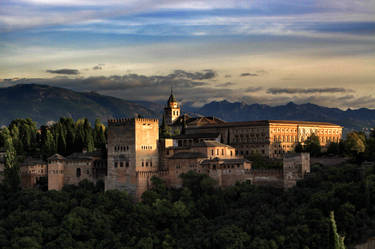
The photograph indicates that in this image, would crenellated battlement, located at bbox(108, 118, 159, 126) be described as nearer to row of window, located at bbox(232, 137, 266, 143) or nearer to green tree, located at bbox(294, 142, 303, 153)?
row of window, located at bbox(232, 137, 266, 143)

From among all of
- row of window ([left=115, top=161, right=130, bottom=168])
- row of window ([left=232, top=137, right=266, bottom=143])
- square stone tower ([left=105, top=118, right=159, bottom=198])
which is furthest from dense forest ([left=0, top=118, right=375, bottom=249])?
row of window ([left=232, top=137, right=266, bottom=143])

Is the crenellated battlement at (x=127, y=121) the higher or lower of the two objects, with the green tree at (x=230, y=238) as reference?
higher

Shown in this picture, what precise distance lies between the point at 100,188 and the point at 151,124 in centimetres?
835

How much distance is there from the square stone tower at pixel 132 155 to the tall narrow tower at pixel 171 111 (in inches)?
1968

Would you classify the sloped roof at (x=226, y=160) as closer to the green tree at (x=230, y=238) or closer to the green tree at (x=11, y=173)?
the green tree at (x=230, y=238)

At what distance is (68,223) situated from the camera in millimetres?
58469

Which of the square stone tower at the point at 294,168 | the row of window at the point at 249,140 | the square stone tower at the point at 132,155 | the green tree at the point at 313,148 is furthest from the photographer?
the row of window at the point at 249,140

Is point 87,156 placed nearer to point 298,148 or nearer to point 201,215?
point 201,215

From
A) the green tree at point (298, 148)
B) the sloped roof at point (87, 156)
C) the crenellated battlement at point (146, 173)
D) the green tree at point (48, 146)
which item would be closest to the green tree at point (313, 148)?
the green tree at point (298, 148)

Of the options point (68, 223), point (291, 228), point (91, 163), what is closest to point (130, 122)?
point (91, 163)

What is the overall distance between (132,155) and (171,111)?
54.7 metres

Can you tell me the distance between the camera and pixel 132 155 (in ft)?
210

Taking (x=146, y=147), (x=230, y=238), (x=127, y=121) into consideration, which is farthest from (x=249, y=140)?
(x=230, y=238)

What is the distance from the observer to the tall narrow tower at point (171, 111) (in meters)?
117
